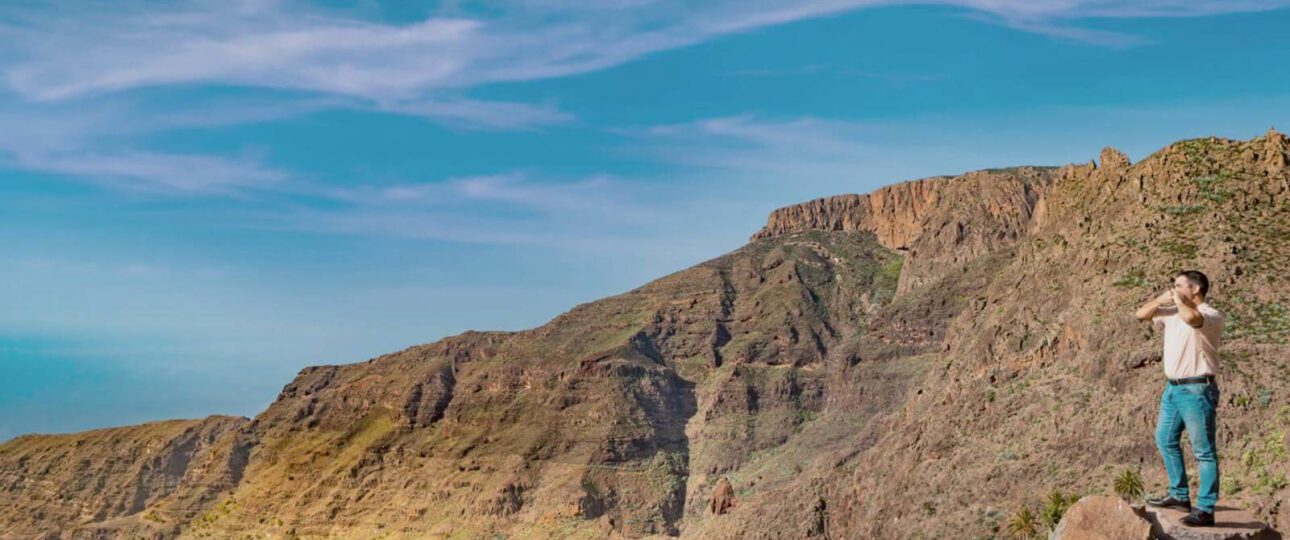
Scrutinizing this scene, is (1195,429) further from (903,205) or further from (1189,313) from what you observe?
(903,205)

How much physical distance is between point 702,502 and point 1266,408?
74.4 m

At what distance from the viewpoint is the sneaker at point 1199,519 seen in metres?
16.3

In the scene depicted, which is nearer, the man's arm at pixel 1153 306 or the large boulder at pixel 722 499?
the man's arm at pixel 1153 306

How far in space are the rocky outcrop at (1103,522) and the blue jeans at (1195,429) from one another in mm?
701

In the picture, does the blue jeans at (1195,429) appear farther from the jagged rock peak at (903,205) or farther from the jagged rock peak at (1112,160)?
the jagged rock peak at (903,205)

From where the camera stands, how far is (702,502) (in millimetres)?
128000

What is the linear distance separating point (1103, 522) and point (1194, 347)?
8.56 feet

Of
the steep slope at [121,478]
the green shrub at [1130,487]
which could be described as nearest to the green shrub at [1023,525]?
the green shrub at [1130,487]

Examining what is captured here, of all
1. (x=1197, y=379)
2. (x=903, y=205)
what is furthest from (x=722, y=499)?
(x=1197, y=379)

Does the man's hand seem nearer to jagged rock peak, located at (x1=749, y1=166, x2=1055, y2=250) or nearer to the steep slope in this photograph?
jagged rock peak, located at (x1=749, y1=166, x2=1055, y2=250)

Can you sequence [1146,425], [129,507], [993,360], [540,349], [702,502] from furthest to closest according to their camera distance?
1. [129,507]
2. [540,349]
3. [702,502]
4. [993,360]
5. [1146,425]

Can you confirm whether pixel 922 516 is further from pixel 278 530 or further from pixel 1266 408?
pixel 278 530

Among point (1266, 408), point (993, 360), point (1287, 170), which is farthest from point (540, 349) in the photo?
point (1266, 408)

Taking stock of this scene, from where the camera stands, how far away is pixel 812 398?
477 ft
